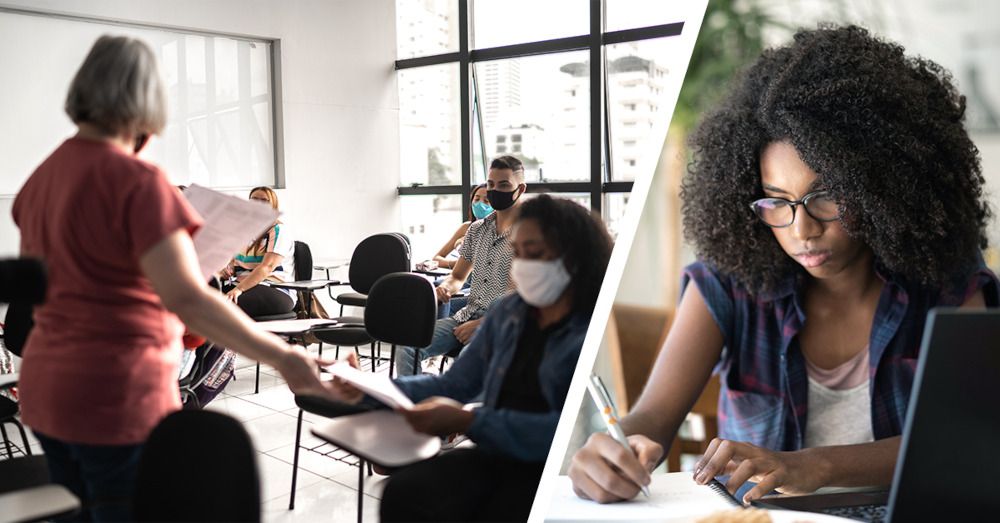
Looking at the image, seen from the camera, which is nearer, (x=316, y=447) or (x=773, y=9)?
(x=316, y=447)

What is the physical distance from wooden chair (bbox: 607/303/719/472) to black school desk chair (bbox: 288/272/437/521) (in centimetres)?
38

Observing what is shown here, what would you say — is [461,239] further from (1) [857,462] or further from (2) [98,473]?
(1) [857,462]

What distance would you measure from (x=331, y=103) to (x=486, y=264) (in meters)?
0.18

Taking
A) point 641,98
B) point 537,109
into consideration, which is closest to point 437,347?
point 537,109

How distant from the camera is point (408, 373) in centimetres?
56

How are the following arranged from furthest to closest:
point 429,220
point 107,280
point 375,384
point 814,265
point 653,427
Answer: point 653,427, point 814,265, point 429,220, point 375,384, point 107,280

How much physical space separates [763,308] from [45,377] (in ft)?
2.48

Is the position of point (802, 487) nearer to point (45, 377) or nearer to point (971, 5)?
point (971, 5)

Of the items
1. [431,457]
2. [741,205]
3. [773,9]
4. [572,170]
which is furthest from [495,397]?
[773,9]

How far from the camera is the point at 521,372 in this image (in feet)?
1.82

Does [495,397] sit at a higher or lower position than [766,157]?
lower

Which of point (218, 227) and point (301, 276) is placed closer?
point (218, 227)

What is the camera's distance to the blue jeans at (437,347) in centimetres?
57

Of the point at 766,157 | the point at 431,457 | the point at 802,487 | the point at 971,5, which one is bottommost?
the point at 802,487
